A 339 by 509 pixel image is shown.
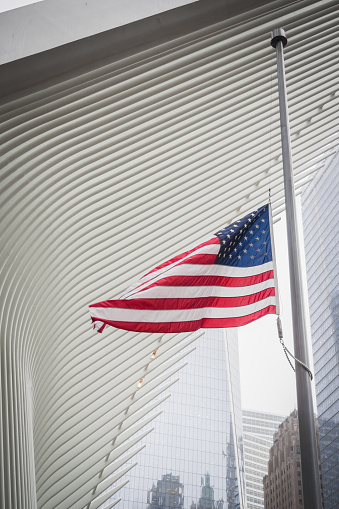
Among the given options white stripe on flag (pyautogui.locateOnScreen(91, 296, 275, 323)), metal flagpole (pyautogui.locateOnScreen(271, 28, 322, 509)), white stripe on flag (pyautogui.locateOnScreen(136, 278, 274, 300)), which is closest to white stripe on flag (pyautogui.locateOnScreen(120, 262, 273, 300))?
white stripe on flag (pyautogui.locateOnScreen(136, 278, 274, 300))

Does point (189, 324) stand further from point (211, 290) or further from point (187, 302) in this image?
point (211, 290)

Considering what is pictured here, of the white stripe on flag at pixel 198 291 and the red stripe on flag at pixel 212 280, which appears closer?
the white stripe on flag at pixel 198 291

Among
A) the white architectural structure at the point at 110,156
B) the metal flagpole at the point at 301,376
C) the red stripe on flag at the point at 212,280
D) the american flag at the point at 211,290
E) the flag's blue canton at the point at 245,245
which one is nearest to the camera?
the metal flagpole at the point at 301,376

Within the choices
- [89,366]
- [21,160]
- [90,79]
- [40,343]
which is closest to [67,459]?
[89,366]

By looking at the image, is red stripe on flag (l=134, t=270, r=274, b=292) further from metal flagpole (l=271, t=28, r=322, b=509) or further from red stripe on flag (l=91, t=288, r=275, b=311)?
metal flagpole (l=271, t=28, r=322, b=509)

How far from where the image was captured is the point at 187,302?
21.8 feet

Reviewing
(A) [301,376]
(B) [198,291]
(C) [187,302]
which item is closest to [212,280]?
(B) [198,291]

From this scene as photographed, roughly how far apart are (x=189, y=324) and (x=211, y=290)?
0.51m

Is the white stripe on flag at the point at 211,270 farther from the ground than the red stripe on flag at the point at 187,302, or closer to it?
farther from the ground

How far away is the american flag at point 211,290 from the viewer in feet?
21.0

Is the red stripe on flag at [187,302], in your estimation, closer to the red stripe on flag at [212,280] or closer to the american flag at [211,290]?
the american flag at [211,290]

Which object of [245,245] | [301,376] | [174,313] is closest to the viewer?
[301,376]

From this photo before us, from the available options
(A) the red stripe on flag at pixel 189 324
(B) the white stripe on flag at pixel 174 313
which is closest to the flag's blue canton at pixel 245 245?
(B) the white stripe on flag at pixel 174 313

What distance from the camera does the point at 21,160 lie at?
9.46m
